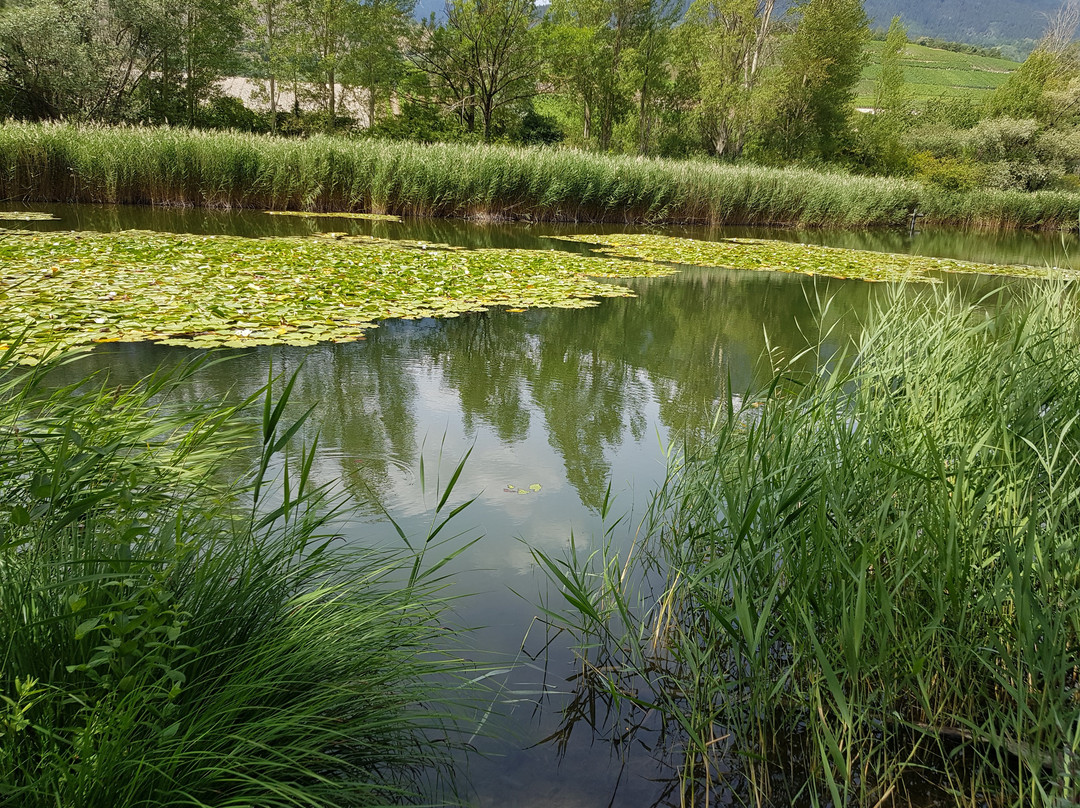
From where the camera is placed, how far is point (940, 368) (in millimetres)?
2561

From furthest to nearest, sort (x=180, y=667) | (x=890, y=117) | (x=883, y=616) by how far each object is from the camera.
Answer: (x=890, y=117) < (x=883, y=616) < (x=180, y=667)

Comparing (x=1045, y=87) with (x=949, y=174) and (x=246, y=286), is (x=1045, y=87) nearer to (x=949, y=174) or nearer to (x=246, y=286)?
(x=949, y=174)

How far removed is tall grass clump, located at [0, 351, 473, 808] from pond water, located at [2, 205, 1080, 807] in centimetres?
23

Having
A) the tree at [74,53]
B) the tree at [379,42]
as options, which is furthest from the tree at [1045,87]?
the tree at [74,53]

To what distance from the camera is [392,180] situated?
1169 cm

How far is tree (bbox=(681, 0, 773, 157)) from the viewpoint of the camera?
25.9 m

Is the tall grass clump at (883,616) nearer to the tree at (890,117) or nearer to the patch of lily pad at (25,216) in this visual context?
the patch of lily pad at (25,216)

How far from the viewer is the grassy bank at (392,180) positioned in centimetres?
1025

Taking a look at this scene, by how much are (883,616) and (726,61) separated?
28.6 metres

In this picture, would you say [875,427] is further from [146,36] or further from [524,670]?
[146,36]

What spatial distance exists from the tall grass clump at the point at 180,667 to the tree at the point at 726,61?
27.7m

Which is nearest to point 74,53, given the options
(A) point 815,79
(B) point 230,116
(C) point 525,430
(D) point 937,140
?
(B) point 230,116

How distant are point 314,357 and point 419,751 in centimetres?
335

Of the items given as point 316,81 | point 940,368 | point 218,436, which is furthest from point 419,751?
point 316,81
